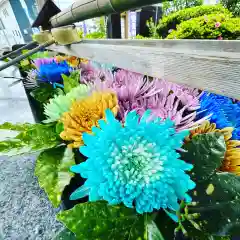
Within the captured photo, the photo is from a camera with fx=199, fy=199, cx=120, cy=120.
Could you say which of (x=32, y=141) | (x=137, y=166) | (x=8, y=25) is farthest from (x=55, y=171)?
(x=8, y=25)

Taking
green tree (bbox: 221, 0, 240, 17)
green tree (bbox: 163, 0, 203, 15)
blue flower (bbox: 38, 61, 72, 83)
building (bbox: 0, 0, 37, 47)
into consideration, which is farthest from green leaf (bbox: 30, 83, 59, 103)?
green tree (bbox: 221, 0, 240, 17)

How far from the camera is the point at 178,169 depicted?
233 mm

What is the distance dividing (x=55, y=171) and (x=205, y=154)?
246 mm

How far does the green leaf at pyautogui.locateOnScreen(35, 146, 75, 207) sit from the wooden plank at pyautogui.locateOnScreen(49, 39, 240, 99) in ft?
0.67

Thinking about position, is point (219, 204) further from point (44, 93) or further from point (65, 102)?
point (44, 93)

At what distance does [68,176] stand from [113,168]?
14cm

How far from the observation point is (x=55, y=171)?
13.6 inches

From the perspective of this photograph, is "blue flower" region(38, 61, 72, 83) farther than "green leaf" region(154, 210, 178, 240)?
Yes

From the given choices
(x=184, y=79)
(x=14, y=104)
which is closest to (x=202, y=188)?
(x=184, y=79)

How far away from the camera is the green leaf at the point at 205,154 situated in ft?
0.92

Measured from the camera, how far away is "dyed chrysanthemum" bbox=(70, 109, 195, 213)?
0.76ft

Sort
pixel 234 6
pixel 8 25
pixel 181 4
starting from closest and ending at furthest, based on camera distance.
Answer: pixel 8 25
pixel 234 6
pixel 181 4

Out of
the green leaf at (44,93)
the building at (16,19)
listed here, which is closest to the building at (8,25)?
the building at (16,19)

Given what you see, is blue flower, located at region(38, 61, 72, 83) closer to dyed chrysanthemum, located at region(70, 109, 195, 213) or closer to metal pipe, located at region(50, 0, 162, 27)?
metal pipe, located at region(50, 0, 162, 27)
